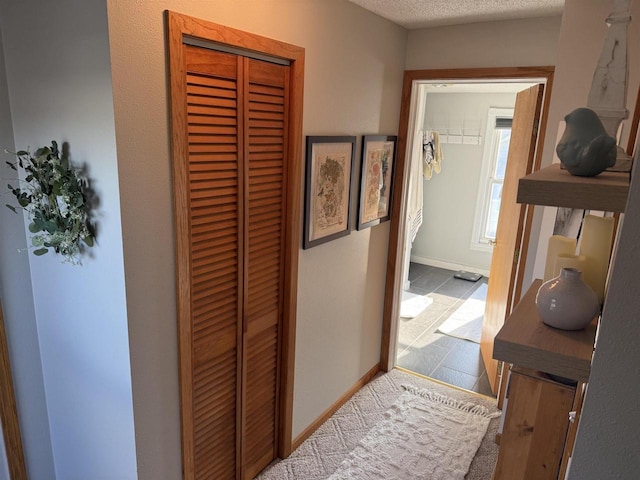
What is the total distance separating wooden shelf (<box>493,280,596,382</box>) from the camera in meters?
0.75

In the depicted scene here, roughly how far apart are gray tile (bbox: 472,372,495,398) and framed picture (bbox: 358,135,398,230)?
4.50ft

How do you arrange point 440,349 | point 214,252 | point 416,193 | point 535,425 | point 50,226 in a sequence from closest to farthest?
point 535,425, point 50,226, point 214,252, point 440,349, point 416,193

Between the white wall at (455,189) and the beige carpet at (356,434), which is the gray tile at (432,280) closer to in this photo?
the white wall at (455,189)

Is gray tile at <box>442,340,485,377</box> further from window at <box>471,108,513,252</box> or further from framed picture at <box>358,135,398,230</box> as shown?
window at <box>471,108,513,252</box>

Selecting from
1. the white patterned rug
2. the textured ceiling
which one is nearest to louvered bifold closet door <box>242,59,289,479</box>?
the white patterned rug

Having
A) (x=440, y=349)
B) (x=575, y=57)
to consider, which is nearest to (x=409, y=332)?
(x=440, y=349)

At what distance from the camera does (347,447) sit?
2.62m

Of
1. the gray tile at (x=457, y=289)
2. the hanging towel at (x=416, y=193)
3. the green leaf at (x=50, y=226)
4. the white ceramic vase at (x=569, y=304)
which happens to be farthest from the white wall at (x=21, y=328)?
the gray tile at (x=457, y=289)

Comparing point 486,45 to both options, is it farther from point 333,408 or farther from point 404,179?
point 333,408

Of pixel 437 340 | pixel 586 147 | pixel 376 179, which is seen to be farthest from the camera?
pixel 437 340

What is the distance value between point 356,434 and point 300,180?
5.15 ft

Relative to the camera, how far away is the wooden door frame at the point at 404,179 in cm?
261

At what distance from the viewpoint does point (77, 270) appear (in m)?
1.61

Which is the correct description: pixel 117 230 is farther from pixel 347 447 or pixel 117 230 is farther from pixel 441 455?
pixel 441 455
